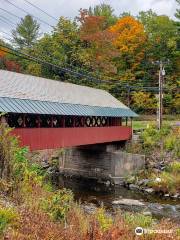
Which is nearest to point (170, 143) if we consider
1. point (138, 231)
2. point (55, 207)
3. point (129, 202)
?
point (129, 202)

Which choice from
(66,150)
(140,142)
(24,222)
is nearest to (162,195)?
(140,142)

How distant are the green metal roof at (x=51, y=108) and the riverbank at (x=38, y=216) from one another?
789cm

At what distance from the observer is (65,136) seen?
23406 millimetres

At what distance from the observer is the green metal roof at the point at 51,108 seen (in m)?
18.6

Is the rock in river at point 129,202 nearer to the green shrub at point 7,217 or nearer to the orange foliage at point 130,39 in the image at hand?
the green shrub at point 7,217

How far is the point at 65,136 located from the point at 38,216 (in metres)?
16.4

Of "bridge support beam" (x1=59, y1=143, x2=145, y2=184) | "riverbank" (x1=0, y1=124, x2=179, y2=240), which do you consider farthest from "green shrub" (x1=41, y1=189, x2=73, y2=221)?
"bridge support beam" (x1=59, y1=143, x2=145, y2=184)

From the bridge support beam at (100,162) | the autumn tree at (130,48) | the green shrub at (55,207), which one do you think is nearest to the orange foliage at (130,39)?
the autumn tree at (130,48)

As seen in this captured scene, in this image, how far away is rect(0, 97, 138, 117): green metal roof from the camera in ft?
61.0

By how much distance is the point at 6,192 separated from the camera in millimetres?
9188

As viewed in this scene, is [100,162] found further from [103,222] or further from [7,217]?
[7,217]

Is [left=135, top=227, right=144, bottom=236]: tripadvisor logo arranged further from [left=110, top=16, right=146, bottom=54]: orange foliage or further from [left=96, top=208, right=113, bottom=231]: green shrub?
[left=110, top=16, right=146, bottom=54]: orange foliage

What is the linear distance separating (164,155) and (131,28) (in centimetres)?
2536

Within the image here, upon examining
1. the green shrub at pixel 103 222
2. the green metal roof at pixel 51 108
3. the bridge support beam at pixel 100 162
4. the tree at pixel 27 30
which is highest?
the tree at pixel 27 30
